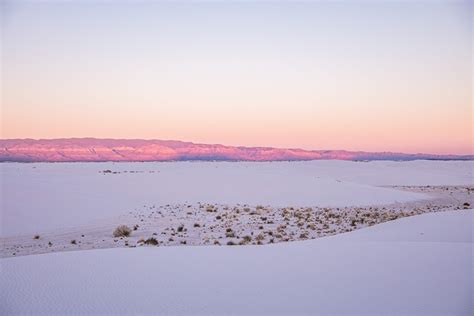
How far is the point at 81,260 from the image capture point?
28.4ft

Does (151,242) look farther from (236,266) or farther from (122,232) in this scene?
(236,266)

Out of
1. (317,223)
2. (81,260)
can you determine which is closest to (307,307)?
(81,260)

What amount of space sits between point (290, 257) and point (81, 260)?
14.8ft

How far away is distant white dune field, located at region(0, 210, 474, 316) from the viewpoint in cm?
619

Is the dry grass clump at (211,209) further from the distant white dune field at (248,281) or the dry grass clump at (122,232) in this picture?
the distant white dune field at (248,281)

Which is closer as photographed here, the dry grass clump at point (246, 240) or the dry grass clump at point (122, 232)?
the dry grass clump at point (246, 240)

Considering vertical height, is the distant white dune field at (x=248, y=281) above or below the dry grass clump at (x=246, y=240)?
above

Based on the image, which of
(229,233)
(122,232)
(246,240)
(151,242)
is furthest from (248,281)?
(122,232)

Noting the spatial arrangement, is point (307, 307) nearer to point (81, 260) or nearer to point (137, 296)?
point (137, 296)

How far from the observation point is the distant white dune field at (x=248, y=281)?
6.19 meters

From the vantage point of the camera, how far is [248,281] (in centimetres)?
727

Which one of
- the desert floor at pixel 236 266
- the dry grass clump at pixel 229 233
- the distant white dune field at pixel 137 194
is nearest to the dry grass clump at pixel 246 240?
the desert floor at pixel 236 266

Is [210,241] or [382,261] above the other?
[382,261]

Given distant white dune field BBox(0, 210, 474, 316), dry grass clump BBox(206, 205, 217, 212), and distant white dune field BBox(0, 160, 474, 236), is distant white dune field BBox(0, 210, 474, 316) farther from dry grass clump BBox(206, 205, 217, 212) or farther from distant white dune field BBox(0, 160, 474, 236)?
dry grass clump BBox(206, 205, 217, 212)
